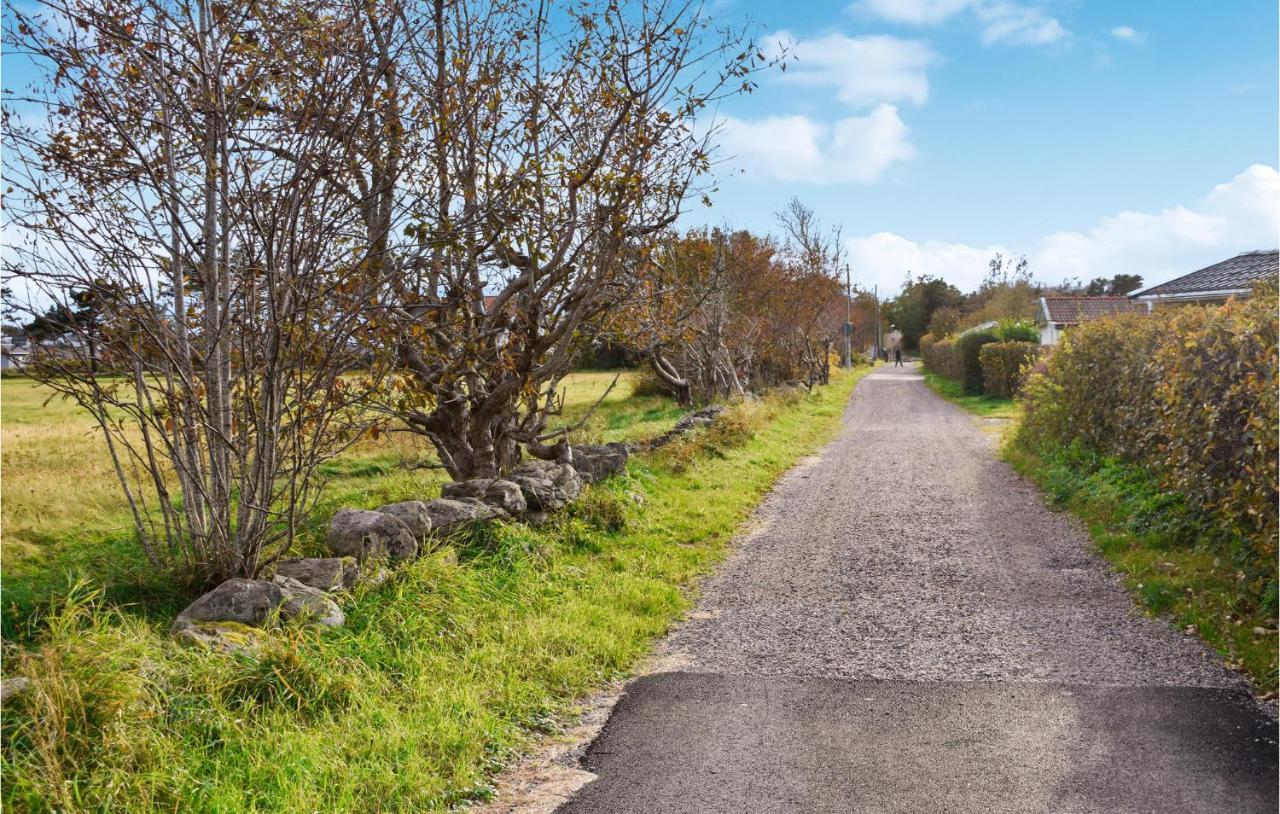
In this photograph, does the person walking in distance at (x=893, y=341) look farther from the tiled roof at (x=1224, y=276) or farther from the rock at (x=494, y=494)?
the rock at (x=494, y=494)

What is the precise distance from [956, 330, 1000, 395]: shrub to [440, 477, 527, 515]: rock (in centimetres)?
2400

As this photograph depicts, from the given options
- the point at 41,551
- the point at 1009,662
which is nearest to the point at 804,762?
the point at 1009,662

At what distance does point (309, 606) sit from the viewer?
5.34 metres

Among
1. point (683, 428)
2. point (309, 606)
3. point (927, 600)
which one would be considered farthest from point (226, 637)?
point (683, 428)

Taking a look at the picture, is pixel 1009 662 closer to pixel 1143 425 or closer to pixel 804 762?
pixel 804 762

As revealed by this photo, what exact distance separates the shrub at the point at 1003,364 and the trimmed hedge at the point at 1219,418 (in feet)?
48.6

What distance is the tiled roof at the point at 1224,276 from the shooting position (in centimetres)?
2034

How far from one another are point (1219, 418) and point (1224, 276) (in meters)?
18.0

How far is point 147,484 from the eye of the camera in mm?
13297

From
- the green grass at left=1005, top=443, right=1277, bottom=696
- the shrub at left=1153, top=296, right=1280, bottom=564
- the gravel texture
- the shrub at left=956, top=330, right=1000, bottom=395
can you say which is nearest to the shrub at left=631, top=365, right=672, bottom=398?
the shrub at left=956, top=330, right=1000, bottom=395

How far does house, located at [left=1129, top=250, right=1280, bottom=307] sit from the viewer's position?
20203mm

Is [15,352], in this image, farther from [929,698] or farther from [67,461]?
[67,461]

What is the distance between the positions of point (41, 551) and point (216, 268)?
5580 mm

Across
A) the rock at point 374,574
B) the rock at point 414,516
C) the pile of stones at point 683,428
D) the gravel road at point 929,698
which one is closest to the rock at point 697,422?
the pile of stones at point 683,428
